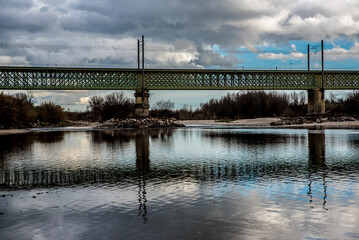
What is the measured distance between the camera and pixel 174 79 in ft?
255

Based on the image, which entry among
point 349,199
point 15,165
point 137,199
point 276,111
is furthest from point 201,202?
point 276,111

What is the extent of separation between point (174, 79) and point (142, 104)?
9244 mm

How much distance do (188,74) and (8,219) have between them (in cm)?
7145

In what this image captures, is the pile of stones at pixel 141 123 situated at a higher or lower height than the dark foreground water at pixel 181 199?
higher

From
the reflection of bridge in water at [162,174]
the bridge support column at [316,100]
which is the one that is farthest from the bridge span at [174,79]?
the reflection of bridge in water at [162,174]

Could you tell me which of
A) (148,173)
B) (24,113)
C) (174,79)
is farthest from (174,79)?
(148,173)

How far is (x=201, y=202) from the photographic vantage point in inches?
352

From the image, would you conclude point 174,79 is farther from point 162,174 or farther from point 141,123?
point 162,174

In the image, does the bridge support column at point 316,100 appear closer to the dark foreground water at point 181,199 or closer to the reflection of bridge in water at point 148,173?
the dark foreground water at point 181,199

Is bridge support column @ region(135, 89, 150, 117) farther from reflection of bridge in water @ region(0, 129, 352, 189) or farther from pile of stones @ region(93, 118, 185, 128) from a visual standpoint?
reflection of bridge in water @ region(0, 129, 352, 189)

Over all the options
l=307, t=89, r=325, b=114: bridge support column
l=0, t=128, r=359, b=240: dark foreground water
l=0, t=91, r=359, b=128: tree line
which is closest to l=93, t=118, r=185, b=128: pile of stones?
l=0, t=91, r=359, b=128: tree line

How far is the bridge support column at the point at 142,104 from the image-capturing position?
71688 millimetres

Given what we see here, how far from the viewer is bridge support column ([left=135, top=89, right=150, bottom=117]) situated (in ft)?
235

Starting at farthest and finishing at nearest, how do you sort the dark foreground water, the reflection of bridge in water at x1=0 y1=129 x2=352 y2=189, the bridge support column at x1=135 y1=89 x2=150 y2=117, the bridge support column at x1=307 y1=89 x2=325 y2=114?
the bridge support column at x1=307 y1=89 x2=325 y2=114, the bridge support column at x1=135 y1=89 x2=150 y2=117, the reflection of bridge in water at x1=0 y1=129 x2=352 y2=189, the dark foreground water
